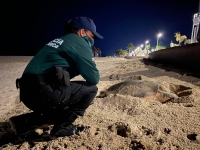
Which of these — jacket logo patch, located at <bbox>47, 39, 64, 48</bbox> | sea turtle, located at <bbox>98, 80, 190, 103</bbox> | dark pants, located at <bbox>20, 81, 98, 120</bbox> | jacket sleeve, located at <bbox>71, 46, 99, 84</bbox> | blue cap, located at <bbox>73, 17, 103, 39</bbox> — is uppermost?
blue cap, located at <bbox>73, 17, 103, 39</bbox>

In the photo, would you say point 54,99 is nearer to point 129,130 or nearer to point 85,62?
point 85,62

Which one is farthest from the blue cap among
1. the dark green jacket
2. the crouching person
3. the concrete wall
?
the concrete wall

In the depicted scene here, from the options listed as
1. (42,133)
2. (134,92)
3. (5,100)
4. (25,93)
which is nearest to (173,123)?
(134,92)

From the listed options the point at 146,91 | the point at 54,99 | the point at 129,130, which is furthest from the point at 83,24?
the point at 146,91

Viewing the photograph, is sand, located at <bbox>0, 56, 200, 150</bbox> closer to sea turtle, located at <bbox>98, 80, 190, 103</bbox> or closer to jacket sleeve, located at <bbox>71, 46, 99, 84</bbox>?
sea turtle, located at <bbox>98, 80, 190, 103</bbox>

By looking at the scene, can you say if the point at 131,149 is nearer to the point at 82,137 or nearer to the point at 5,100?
the point at 82,137

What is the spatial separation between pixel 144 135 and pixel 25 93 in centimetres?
121

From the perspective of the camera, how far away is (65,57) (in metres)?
1.57

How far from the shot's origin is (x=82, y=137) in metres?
1.62

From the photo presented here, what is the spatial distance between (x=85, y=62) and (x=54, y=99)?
1.51ft

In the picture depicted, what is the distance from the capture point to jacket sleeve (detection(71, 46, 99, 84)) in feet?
5.06

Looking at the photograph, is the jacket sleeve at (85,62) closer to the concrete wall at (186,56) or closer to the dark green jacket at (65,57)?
the dark green jacket at (65,57)

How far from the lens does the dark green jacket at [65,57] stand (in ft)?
5.07

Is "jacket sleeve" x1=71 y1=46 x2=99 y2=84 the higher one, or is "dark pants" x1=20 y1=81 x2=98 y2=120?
"jacket sleeve" x1=71 y1=46 x2=99 y2=84
